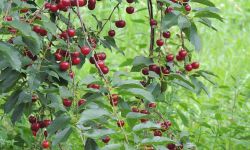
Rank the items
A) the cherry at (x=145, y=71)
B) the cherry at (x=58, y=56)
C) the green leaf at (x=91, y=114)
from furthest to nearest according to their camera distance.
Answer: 1. the cherry at (x=145, y=71)
2. the cherry at (x=58, y=56)
3. the green leaf at (x=91, y=114)

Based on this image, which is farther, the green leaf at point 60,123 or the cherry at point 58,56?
the cherry at point 58,56

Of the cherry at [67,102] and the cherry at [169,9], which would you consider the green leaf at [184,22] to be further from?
the cherry at [67,102]

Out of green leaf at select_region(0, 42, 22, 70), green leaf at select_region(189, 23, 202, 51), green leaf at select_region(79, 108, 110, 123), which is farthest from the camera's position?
green leaf at select_region(189, 23, 202, 51)

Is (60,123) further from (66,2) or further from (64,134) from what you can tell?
(66,2)

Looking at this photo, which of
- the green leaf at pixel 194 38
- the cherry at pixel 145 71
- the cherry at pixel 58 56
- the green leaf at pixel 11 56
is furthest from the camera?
the cherry at pixel 145 71

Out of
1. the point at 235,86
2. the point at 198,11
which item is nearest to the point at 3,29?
the point at 198,11

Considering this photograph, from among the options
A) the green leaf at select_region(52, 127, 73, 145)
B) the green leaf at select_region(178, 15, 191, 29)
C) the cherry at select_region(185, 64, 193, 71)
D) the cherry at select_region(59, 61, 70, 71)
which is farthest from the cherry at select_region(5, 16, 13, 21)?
the cherry at select_region(185, 64, 193, 71)

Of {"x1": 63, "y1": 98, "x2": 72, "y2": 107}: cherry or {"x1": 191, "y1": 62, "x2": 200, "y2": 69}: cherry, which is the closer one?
{"x1": 63, "y1": 98, "x2": 72, "y2": 107}: cherry

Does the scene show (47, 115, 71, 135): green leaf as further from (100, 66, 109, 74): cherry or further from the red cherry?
the red cherry

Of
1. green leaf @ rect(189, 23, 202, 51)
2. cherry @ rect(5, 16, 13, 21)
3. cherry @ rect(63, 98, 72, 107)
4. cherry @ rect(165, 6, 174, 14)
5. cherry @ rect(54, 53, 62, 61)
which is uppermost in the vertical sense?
cherry @ rect(5, 16, 13, 21)

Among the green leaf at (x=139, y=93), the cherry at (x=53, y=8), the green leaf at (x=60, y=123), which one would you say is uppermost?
the cherry at (x=53, y=8)

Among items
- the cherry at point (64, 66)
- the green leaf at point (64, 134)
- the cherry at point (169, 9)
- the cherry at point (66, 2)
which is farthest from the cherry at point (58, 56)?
the cherry at point (169, 9)

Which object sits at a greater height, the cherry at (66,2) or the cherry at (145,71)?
the cherry at (66,2)

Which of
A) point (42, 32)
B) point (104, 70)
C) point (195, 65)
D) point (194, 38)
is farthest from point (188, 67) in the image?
point (42, 32)
